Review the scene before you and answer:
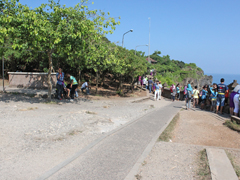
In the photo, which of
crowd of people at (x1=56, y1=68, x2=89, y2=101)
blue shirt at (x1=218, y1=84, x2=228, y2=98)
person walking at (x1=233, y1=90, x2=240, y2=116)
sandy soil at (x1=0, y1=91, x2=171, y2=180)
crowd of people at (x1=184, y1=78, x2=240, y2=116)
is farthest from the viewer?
crowd of people at (x1=56, y1=68, x2=89, y2=101)

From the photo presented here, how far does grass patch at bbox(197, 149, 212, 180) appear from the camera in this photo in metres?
4.19

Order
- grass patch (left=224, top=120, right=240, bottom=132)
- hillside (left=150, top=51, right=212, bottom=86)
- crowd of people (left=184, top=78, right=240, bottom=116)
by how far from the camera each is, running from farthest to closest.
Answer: hillside (left=150, top=51, right=212, bottom=86) → crowd of people (left=184, top=78, right=240, bottom=116) → grass patch (left=224, top=120, right=240, bottom=132)

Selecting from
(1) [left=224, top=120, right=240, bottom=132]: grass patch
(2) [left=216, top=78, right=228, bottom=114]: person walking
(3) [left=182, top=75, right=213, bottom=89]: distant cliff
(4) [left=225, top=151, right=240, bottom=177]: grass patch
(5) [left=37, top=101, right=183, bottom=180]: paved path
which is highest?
(3) [left=182, top=75, right=213, bottom=89]: distant cliff

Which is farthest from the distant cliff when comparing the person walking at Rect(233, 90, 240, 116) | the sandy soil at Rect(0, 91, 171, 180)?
the sandy soil at Rect(0, 91, 171, 180)

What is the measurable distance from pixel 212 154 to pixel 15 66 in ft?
73.6

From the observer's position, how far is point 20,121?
23.1 ft

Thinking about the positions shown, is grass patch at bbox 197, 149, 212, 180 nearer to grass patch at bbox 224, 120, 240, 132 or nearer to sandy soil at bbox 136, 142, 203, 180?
sandy soil at bbox 136, 142, 203, 180

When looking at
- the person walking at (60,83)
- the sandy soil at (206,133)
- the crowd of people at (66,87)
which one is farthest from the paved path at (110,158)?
the crowd of people at (66,87)

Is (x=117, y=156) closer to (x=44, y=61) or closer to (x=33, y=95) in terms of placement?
(x=33, y=95)

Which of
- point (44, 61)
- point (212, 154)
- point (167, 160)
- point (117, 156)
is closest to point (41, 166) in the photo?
point (117, 156)

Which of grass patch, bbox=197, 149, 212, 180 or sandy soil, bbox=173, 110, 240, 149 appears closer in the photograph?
grass patch, bbox=197, 149, 212, 180

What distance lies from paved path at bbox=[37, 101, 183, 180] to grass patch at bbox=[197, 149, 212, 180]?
132 centimetres

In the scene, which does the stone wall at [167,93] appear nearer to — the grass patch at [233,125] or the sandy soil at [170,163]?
the grass patch at [233,125]

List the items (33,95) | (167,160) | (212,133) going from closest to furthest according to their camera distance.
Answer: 1. (167,160)
2. (212,133)
3. (33,95)
